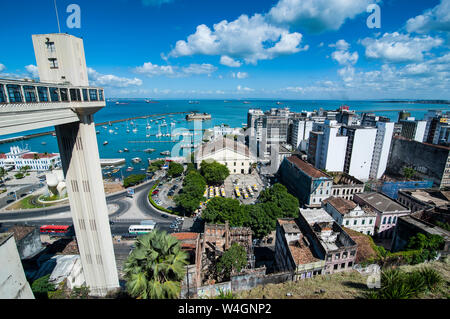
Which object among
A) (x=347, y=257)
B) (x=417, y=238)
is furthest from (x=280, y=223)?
(x=417, y=238)

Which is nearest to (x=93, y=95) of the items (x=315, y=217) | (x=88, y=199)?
(x=88, y=199)

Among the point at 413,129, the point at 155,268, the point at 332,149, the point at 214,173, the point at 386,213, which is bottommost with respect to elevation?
the point at 214,173

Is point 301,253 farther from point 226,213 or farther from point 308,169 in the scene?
point 308,169

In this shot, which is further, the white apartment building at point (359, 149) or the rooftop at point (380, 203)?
the white apartment building at point (359, 149)

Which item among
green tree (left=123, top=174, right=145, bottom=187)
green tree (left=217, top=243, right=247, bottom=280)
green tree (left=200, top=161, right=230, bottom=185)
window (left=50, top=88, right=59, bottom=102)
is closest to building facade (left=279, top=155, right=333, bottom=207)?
green tree (left=200, top=161, right=230, bottom=185)

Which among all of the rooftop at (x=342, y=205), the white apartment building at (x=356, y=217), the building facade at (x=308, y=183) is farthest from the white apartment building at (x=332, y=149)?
the white apartment building at (x=356, y=217)

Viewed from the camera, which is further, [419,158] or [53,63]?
[419,158]

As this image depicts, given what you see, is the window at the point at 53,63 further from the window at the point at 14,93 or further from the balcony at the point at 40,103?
the window at the point at 14,93

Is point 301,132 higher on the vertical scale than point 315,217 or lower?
higher
